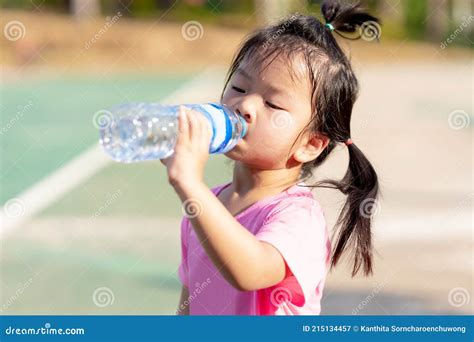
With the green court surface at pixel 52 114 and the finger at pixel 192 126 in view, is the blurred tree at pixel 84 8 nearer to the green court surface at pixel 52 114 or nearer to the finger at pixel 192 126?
the green court surface at pixel 52 114

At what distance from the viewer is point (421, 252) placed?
28.3 feet

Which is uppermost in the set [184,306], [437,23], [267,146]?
[267,146]

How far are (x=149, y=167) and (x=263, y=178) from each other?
28.8 ft

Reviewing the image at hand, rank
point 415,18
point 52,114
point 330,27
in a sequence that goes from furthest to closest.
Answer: point 415,18
point 52,114
point 330,27

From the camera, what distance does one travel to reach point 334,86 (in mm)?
4152

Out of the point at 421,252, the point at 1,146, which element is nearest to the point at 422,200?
the point at 421,252

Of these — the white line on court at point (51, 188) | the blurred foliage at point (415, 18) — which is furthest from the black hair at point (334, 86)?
the blurred foliage at point (415, 18)

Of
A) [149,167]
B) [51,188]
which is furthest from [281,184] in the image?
[149,167]

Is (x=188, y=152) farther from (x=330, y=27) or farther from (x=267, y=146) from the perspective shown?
(x=330, y=27)

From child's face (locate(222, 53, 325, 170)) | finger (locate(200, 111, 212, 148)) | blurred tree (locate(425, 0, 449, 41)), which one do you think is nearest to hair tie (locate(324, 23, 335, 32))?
child's face (locate(222, 53, 325, 170))

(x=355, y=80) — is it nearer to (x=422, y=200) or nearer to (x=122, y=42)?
(x=422, y=200)

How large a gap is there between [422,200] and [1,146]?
6011 millimetres

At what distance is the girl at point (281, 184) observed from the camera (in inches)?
151

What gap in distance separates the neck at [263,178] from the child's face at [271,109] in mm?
42
